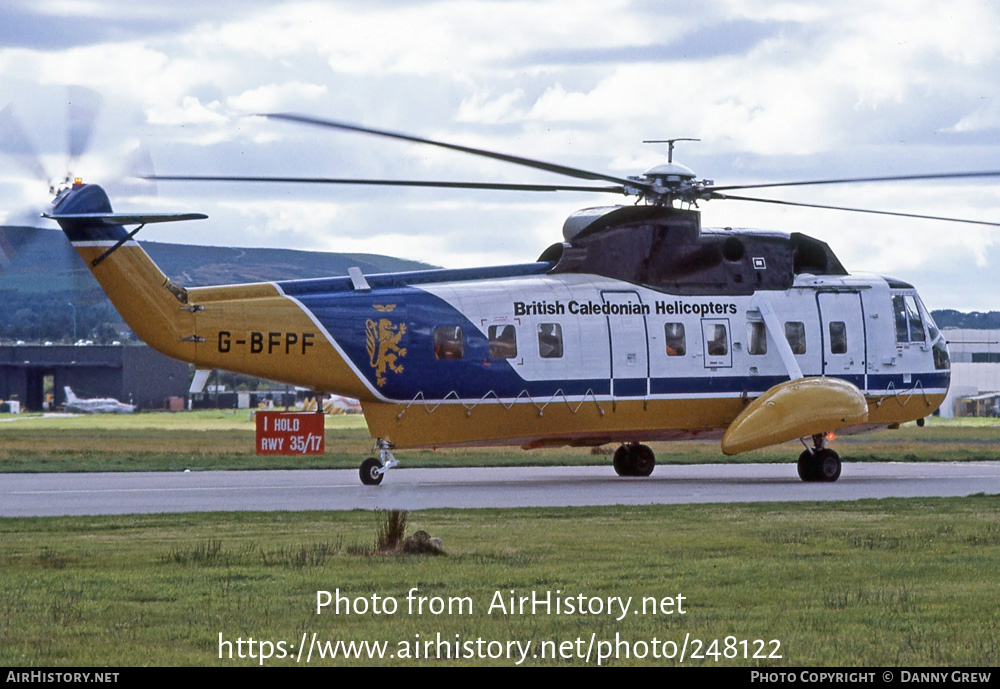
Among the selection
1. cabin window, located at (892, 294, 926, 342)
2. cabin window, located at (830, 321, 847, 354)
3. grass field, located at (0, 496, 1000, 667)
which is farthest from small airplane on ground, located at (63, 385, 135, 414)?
grass field, located at (0, 496, 1000, 667)

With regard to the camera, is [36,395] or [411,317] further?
[36,395]

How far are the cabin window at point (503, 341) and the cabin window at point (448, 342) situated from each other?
23.7 inches

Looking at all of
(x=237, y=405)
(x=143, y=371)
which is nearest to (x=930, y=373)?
(x=237, y=405)

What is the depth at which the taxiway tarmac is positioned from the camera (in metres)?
22.9

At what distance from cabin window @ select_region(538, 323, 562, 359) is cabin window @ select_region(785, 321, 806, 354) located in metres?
5.18

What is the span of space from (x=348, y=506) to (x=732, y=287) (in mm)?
11192

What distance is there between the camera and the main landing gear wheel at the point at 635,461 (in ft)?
103

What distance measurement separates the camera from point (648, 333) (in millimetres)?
29203

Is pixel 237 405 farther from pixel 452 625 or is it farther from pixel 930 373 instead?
pixel 452 625

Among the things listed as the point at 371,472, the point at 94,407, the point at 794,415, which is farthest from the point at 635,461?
the point at 94,407

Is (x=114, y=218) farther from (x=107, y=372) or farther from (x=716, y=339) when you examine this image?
(x=107, y=372)

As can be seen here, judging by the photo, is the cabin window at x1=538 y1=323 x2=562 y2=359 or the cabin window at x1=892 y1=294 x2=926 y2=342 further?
the cabin window at x1=892 y1=294 x2=926 y2=342

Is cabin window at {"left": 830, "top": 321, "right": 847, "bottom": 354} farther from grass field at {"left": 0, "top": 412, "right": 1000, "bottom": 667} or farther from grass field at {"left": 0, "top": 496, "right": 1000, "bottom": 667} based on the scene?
grass field at {"left": 0, "top": 496, "right": 1000, "bottom": 667}

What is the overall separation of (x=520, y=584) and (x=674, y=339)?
16783 mm
